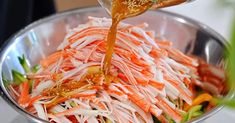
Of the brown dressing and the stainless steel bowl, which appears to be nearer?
the brown dressing

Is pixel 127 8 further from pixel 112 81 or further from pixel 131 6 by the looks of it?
pixel 112 81

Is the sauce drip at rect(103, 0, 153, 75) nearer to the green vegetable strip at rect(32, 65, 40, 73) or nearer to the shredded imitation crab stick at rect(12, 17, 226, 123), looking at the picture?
the shredded imitation crab stick at rect(12, 17, 226, 123)

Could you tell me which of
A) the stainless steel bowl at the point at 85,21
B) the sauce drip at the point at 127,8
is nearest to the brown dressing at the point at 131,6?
the sauce drip at the point at 127,8

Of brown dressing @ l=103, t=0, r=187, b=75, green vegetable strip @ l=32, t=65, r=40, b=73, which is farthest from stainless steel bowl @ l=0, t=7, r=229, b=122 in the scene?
brown dressing @ l=103, t=0, r=187, b=75

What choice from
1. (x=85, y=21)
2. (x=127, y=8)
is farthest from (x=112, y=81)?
(x=85, y=21)

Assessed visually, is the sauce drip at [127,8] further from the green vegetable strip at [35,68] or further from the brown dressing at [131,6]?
the green vegetable strip at [35,68]
